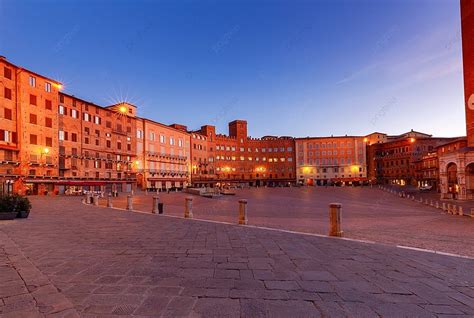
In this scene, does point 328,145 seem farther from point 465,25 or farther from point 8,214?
point 8,214

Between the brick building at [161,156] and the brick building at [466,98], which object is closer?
the brick building at [466,98]

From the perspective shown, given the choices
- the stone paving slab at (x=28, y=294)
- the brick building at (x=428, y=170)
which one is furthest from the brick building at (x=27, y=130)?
the brick building at (x=428, y=170)

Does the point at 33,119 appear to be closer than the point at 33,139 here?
No

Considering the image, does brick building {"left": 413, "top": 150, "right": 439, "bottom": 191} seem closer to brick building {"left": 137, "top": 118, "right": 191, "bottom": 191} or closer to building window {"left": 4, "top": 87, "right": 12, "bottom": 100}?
brick building {"left": 137, "top": 118, "right": 191, "bottom": 191}

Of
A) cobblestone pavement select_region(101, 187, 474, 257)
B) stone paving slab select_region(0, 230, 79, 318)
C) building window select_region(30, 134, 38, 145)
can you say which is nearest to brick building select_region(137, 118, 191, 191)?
building window select_region(30, 134, 38, 145)

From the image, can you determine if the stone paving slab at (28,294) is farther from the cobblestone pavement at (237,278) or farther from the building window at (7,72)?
the building window at (7,72)

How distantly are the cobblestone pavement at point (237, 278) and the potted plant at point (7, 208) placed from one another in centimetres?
557

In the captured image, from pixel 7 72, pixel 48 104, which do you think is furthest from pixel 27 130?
pixel 7 72

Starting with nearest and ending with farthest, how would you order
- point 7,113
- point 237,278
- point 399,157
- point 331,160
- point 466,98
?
1. point 237,278
2. point 7,113
3. point 466,98
4. point 399,157
5. point 331,160

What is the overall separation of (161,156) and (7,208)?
52.9 metres

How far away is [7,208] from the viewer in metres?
12.0

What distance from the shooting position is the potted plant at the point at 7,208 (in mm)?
11797

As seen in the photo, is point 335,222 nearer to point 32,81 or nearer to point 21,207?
point 21,207

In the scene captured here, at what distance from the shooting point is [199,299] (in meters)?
3.64
